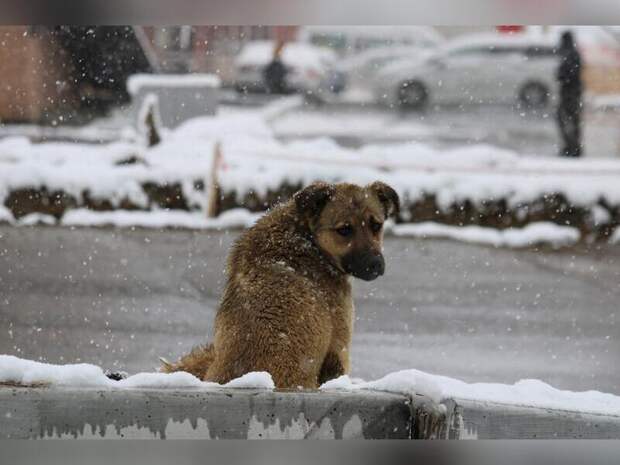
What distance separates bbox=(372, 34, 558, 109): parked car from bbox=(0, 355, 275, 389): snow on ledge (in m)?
21.0

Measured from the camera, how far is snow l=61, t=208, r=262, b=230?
12434 millimetres

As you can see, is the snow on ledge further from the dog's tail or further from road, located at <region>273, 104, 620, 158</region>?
road, located at <region>273, 104, 620, 158</region>

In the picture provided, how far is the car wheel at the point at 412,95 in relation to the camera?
25.3 m

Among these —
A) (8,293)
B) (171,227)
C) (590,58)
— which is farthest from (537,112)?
(8,293)

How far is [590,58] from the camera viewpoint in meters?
25.1

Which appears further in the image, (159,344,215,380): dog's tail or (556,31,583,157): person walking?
(556,31,583,157): person walking

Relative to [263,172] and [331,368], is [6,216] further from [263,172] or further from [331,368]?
[331,368]

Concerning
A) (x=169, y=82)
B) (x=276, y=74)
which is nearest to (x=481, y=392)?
(x=169, y=82)

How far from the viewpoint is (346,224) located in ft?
15.7

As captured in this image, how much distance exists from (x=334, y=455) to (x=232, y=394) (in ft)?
1.46

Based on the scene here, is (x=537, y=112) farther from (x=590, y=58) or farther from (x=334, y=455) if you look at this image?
(x=334, y=455)

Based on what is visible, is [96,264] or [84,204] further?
[84,204]

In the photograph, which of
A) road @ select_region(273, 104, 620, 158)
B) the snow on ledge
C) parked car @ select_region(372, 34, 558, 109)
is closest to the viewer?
the snow on ledge

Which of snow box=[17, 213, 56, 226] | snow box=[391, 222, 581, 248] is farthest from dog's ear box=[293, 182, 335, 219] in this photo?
snow box=[17, 213, 56, 226]
